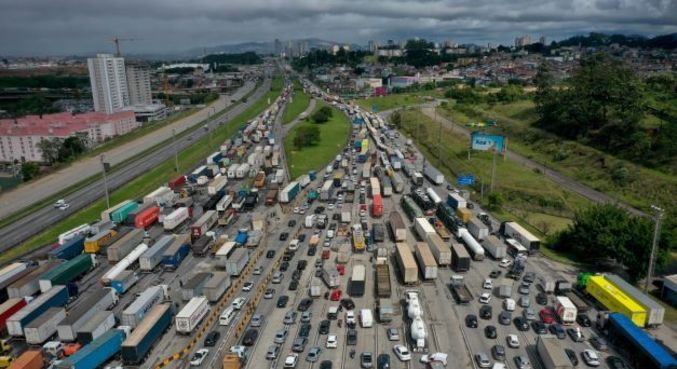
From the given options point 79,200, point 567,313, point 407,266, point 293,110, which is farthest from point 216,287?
point 293,110

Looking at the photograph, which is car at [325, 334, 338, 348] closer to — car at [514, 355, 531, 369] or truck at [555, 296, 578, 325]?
car at [514, 355, 531, 369]

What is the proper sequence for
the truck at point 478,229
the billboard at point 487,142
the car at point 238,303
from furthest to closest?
the billboard at point 487,142 → the truck at point 478,229 → the car at point 238,303

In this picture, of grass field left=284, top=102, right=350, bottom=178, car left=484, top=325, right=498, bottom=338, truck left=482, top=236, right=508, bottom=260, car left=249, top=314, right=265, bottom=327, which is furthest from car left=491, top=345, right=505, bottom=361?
grass field left=284, top=102, right=350, bottom=178

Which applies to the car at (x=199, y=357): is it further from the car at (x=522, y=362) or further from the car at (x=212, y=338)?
the car at (x=522, y=362)

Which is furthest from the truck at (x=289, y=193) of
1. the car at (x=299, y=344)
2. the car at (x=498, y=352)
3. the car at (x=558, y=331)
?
the car at (x=558, y=331)

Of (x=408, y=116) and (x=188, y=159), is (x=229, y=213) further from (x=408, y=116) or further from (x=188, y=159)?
(x=408, y=116)

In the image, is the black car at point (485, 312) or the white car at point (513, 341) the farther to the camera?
the black car at point (485, 312)

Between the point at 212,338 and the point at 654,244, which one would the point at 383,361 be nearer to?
the point at 212,338
